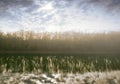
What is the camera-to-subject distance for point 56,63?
18.8 ft

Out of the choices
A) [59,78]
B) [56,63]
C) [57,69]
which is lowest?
[59,78]

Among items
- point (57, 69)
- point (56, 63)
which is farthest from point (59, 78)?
point (56, 63)

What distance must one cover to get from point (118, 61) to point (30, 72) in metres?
2.51

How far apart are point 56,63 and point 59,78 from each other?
2.74ft

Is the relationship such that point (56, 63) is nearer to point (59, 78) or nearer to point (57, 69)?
point (57, 69)

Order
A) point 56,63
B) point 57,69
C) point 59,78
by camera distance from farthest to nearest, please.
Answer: point 56,63
point 57,69
point 59,78

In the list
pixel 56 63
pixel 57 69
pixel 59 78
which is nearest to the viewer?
pixel 59 78

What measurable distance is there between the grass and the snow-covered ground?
229 millimetres

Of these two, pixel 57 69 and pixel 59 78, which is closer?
pixel 59 78

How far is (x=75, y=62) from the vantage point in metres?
6.10

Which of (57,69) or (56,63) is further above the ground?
(56,63)

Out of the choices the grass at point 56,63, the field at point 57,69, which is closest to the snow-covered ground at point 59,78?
the field at point 57,69

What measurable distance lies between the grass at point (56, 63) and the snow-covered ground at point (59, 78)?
0.23 metres

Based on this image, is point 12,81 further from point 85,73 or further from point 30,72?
point 85,73
